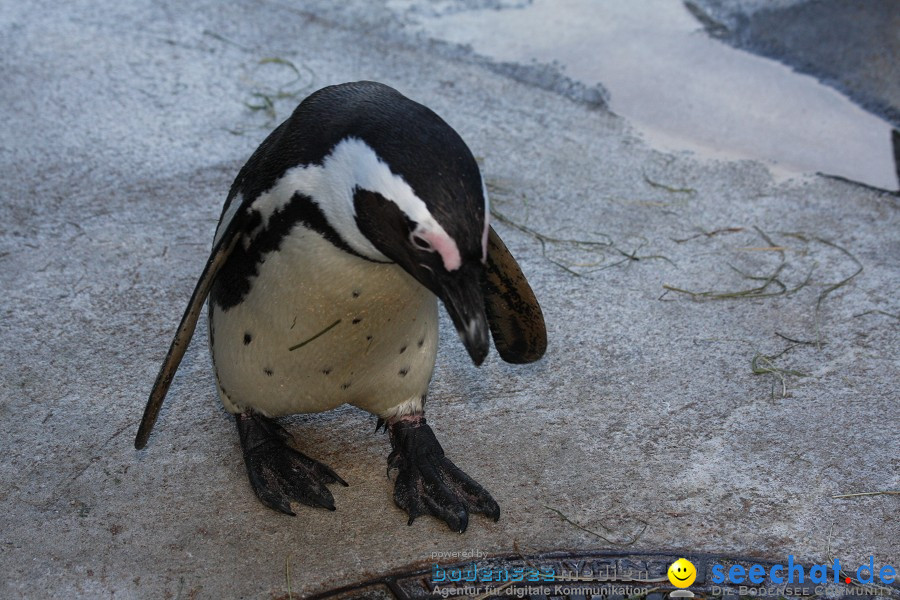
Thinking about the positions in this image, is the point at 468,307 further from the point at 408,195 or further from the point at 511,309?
the point at 511,309

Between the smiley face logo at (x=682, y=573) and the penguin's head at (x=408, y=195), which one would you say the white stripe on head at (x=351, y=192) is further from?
the smiley face logo at (x=682, y=573)

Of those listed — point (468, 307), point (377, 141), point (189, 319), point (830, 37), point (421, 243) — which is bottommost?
point (189, 319)

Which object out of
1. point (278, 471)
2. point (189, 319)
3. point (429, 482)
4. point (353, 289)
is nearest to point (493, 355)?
point (429, 482)

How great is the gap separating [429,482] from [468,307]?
0.85m

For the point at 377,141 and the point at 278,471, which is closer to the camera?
the point at 377,141

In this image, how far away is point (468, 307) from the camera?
2.11 meters

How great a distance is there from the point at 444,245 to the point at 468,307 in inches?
5.8

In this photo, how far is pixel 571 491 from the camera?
2.85m

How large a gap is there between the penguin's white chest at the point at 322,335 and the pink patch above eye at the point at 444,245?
41 centimetres

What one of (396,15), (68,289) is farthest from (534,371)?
(396,15)

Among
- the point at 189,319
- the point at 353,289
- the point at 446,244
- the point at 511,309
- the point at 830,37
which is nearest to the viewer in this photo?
the point at 446,244

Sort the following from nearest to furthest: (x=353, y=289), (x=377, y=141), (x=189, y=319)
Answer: (x=377, y=141)
(x=353, y=289)
(x=189, y=319)

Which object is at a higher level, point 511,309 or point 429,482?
point 511,309

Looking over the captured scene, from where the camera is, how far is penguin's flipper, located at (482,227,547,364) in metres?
2.65
